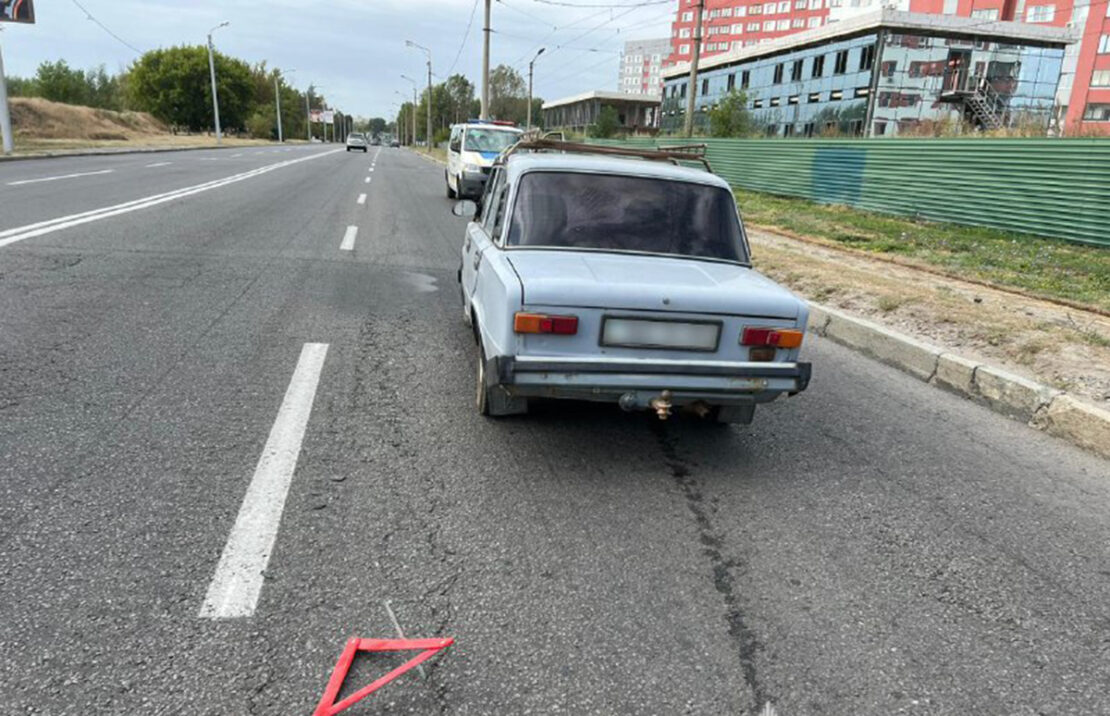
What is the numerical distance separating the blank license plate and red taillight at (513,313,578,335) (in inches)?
6.7

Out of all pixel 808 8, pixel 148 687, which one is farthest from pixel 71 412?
pixel 808 8

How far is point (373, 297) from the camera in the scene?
712 cm

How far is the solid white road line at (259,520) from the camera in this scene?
2.44m

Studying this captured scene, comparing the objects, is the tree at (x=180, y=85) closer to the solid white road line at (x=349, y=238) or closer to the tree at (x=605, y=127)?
the tree at (x=605, y=127)

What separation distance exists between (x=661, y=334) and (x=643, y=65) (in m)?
173

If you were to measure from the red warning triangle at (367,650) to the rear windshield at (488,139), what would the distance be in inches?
667

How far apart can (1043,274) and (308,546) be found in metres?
9.44

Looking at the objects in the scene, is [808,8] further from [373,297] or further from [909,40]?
[373,297]

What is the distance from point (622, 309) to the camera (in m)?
3.38

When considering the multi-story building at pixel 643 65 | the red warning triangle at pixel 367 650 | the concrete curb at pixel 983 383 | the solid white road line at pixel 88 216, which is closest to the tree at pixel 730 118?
the solid white road line at pixel 88 216

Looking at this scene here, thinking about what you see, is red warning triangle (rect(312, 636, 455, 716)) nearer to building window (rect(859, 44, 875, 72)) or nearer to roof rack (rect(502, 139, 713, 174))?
roof rack (rect(502, 139, 713, 174))

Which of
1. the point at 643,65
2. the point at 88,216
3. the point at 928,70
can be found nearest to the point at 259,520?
the point at 88,216

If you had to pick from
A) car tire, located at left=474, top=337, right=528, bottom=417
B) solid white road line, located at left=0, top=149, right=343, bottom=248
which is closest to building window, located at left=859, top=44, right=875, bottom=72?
solid white road line, located at left=0, top=149, right=343, bottom=248

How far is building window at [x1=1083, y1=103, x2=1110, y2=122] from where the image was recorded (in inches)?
2219
